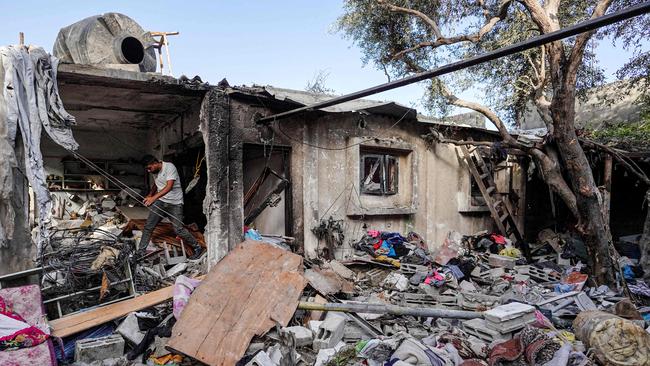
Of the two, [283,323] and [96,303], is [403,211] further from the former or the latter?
[96,303]

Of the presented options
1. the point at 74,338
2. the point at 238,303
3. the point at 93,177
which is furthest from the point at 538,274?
the point at 93,177

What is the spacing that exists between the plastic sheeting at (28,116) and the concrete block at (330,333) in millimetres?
3552

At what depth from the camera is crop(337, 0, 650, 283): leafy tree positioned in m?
6.64

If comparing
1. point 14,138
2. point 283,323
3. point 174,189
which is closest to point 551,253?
point 283,323

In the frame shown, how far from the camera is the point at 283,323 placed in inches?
183

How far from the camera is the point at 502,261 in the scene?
8234mm

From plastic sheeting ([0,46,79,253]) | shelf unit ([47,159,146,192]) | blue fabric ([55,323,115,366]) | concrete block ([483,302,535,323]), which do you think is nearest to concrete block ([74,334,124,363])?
blue fabric ([55,323,115,366])

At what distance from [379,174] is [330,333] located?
4.59 meters

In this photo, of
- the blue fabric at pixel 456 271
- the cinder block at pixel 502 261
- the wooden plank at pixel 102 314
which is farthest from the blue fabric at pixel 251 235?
the cinder block at pixel 502 261

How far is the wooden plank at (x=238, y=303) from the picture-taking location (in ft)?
14.2

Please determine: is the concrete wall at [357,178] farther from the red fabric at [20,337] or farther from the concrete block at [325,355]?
the red fabric at [20,337]

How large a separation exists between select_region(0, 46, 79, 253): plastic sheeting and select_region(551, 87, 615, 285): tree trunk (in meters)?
7.60

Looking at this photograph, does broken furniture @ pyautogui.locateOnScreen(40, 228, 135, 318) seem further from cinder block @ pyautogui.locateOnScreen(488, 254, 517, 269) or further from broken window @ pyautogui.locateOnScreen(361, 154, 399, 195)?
cinder block @ pyautogui.locateOnScreen(488, 254, 517, 269)

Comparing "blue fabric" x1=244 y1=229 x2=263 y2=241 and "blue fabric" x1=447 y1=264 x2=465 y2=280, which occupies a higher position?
"blue fabric" x1=244 y1=229 x2=263 y2=241
